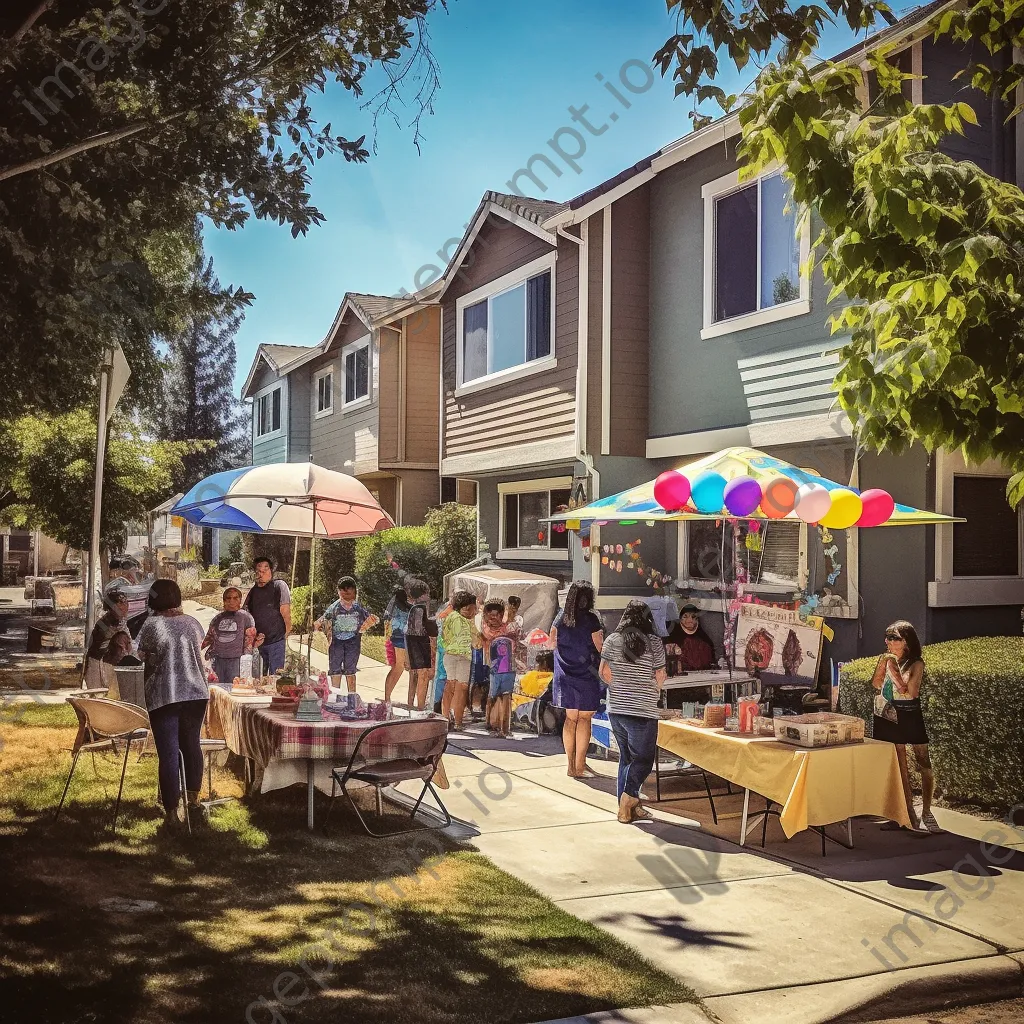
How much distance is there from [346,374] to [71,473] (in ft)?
26.6

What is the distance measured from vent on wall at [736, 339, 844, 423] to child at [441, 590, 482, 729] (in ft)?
13.1

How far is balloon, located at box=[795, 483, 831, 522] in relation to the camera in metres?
7.84

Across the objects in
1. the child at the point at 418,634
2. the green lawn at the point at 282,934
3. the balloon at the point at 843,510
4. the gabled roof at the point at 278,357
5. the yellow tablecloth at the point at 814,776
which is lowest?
the green lawn at the point at 282,934

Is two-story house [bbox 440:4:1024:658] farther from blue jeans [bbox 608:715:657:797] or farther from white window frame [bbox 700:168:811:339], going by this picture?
blue jeans [bbox 608:715:657:797]

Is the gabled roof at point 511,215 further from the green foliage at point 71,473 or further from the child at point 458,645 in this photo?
the green foliage at point 71,473

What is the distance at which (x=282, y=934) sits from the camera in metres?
5.45

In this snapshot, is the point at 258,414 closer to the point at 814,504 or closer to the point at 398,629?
the point at 398,629

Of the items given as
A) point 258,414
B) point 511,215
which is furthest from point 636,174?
point 258,414

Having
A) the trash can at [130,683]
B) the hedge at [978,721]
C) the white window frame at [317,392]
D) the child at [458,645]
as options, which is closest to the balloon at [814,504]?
the hedge at [978,721]

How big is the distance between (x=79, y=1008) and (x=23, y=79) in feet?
22.5

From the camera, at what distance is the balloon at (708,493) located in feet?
27.4

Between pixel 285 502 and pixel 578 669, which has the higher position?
pixel 285 502

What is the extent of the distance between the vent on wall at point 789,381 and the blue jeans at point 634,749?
439cm

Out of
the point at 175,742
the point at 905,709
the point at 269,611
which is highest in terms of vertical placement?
the point at 269,611
